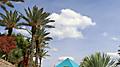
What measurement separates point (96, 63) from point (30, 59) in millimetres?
49389

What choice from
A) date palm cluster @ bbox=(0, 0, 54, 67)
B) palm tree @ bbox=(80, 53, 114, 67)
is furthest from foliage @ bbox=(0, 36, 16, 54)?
palm tree @ bbox=(80, 53, 114, 67)

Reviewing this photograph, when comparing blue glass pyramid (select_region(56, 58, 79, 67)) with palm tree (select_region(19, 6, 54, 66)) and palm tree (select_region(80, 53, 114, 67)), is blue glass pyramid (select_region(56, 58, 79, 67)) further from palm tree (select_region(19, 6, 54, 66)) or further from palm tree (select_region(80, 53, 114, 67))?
palm tree (select_region(80, 53, 114, 67))

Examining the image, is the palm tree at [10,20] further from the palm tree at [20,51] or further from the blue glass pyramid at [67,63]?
the blue glass pyramid at [67,63]

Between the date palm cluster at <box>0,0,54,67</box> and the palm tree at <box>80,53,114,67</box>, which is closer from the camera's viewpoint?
the palm tree at <box>80,53,114,67</box>

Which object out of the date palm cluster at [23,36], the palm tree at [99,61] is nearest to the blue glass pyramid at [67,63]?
the date palm cluster at [23,36]

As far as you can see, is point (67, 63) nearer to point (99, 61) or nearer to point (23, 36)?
point (23, 36)

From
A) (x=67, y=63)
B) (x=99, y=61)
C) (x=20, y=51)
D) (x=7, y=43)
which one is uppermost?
(x=99, y=61)

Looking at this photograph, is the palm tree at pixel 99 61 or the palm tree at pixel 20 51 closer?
the palm tree at pixel 99 61

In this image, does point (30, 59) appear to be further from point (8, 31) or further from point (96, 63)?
point (96, 63)

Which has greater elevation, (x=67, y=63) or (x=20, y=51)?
(x=20, y=51)

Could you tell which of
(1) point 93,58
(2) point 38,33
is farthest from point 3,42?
(1) point 93,58

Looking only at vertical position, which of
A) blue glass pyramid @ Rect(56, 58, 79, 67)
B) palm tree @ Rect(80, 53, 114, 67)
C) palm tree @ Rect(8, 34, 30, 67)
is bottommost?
blue glass pyramid @ Rect(56, 58, 79, 67)

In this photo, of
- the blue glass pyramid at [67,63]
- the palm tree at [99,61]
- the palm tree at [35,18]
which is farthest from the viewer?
the blue glass pyramid at [67,63]

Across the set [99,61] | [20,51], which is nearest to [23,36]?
[20,51]
